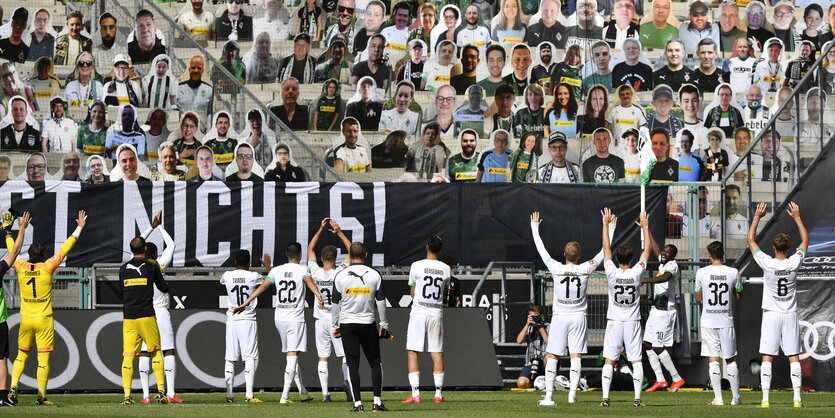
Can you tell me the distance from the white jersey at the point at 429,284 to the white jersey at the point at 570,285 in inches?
58.4

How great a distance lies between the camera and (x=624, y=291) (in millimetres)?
14914

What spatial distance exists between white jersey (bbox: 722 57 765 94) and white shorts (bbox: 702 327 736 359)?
11.5 metres

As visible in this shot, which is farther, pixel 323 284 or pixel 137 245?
pixel 323 284

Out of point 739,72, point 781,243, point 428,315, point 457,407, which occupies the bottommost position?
point 457,407

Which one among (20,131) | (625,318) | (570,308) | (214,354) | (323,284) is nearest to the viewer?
(625,318)

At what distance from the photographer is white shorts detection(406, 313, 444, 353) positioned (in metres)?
15.7

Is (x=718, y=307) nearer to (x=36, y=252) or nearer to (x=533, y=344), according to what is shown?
(x=533, y=344)

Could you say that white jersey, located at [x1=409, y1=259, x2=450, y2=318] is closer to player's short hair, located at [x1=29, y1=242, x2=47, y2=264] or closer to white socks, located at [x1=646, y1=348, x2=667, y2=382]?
white socks, located at [x1=646, y1=348, x2=667, y2=382]

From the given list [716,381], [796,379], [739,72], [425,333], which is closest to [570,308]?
[425,333]

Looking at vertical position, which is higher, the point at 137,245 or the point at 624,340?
the point at 137,245

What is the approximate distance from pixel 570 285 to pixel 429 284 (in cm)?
192

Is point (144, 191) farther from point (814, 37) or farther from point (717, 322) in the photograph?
point (814, 37)

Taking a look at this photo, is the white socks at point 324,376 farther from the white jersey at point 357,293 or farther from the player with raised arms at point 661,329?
the player with raised arms at point 661,329

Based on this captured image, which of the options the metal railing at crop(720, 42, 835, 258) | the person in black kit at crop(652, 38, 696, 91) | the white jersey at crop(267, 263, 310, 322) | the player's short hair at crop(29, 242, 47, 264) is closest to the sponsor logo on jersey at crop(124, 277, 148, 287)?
the player's short hair at crop(29, 242, 47, 264)
